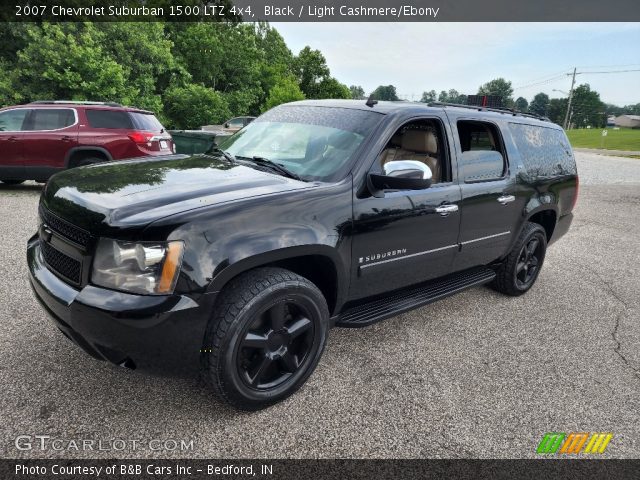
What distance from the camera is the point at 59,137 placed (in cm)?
823

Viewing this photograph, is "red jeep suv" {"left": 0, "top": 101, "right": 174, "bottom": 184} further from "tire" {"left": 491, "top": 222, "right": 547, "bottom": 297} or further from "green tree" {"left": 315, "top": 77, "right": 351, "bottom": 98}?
"green tree" {"left": 315, "top": 77, "right": 351, "bottom": 98}

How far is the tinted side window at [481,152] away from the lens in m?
3.63

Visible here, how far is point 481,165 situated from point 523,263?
1.42 meters

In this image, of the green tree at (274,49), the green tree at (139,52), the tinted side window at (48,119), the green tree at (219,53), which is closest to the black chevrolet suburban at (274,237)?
the tinted side window at (48,119)

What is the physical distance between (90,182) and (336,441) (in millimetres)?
2076

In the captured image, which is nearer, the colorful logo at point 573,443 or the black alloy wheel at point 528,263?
the colorful logo at point 573,443

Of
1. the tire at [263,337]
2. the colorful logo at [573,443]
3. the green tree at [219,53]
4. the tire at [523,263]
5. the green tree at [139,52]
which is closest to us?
the tire at [263,337]

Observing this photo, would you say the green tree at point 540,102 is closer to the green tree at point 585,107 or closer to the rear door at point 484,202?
the green tree at point 585,107

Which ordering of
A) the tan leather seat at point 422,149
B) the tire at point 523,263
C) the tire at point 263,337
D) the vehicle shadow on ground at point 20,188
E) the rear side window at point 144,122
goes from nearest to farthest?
the tire at point 263,337, the tan leather seat at point 422,149, the tire at point 523,263, the rear side window at point 144,122, the vehicle shadow on ground at point 20,188

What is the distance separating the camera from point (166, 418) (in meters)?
2.49

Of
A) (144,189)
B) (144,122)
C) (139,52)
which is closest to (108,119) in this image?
(144,122)

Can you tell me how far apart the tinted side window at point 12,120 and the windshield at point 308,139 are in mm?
6632

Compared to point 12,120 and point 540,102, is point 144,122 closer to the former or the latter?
point 12,120

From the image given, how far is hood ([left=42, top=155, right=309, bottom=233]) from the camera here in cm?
222
